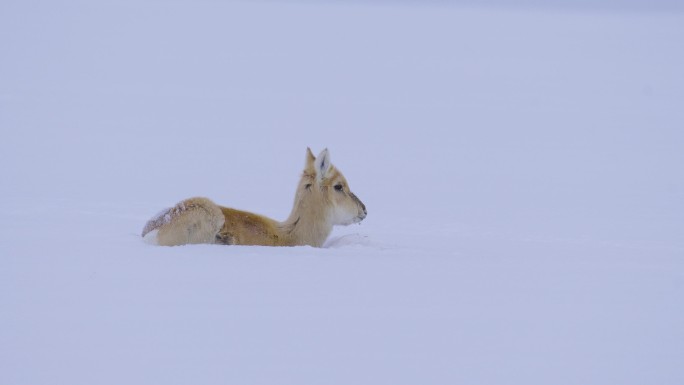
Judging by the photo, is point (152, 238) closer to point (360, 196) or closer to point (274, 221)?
point (274, 221)

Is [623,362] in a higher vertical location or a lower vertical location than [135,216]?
lower

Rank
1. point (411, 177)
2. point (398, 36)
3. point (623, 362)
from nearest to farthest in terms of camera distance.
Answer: point (623, 362), point (411, 177), point (398, 36)

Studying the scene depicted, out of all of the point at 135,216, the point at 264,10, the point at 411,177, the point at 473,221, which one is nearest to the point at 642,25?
the point at 264,10

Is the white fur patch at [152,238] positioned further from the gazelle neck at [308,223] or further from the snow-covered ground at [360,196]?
the gazelle neck at [308,223]

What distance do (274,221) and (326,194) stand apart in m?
0.64

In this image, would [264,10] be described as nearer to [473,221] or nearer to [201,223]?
[473,221]

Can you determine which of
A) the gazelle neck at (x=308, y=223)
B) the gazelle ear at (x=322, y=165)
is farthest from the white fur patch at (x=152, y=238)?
the gazelle ear at (x=322, y=165)

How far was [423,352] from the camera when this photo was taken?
17.3 ft

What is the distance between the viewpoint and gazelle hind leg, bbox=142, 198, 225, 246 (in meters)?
7.85

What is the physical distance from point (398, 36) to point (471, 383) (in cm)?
4159

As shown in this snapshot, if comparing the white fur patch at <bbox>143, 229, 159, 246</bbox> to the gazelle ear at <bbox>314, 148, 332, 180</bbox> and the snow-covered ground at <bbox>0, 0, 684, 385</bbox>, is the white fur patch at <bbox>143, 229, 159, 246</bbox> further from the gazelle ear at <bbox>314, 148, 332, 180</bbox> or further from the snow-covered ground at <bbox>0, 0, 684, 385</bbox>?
the gazelle ear at <bbox>314, 148, 332, 180</bbox>

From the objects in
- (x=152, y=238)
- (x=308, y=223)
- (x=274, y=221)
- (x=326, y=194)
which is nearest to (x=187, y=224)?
(x=152, y=238)

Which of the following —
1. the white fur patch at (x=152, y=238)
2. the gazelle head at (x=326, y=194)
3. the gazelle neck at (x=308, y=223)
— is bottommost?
the white fur patch at (x=152, y=238)

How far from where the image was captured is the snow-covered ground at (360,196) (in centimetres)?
519
